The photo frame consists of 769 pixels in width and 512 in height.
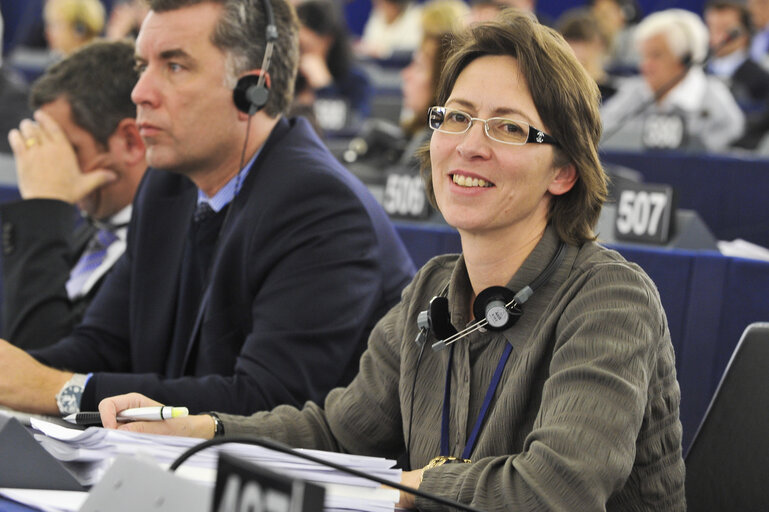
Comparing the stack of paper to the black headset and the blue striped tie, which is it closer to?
the black headset

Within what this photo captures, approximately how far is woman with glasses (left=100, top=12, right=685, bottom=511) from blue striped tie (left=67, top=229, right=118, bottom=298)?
3.46 ft

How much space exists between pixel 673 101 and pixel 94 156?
4004 mm

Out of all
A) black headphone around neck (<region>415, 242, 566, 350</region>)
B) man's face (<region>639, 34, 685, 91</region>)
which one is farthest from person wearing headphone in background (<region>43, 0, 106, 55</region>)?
black headphone around neck (<region>415, 242, 566, 350</region>)

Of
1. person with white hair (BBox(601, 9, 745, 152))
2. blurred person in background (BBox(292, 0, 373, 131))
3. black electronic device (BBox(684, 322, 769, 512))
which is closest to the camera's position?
black electronic device (BBox(684, 322, 769, 512))

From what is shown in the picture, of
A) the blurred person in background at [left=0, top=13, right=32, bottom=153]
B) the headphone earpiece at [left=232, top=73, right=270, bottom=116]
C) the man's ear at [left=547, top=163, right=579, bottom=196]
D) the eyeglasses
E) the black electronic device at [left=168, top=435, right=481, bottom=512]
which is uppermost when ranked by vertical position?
the eyeglasses

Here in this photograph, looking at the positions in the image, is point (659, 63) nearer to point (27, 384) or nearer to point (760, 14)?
point (760, 14)

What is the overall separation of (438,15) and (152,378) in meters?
4.41

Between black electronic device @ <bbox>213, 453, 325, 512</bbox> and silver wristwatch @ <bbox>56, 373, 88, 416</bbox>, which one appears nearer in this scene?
black electronic device @ <bbox>213, 453, 325, 512</bbox>

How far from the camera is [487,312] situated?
136 cm

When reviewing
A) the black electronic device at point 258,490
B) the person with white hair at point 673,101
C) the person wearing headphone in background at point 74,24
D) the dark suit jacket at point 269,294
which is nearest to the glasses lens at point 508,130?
the dark suit jacket at point 269,294

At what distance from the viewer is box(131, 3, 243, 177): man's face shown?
2.03 meters

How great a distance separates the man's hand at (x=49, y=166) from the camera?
239cm

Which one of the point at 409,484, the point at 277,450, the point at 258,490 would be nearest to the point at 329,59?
the point at 409,484

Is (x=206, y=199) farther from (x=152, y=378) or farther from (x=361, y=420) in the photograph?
(x=361, y=420)
